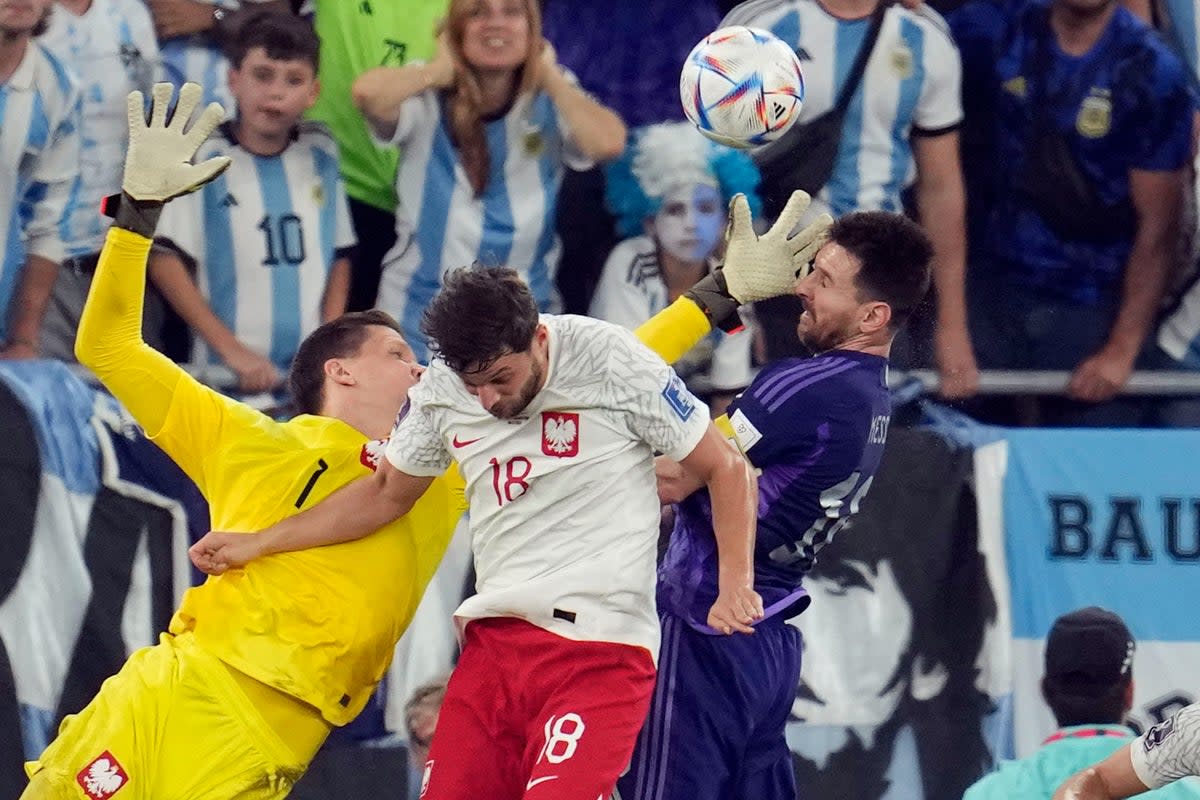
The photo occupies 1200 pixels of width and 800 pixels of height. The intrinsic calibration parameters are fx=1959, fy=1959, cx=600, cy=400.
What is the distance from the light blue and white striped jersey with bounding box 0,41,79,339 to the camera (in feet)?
22.6

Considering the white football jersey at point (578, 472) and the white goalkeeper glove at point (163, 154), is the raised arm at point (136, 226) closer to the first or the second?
the white goalkeeper glove at point (163, 154)

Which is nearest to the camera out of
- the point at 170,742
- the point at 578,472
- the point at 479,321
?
the point at 479,321

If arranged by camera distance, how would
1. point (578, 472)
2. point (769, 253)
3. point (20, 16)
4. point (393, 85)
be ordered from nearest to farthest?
point (578, 472) → point (769, 253) → point (20, 16) → point (393, 85)

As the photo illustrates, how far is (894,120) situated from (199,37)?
102 inches

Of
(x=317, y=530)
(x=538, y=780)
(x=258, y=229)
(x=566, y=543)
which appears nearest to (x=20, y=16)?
(x=258, y=229)

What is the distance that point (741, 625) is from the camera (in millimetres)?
4547

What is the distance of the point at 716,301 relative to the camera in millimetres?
5277

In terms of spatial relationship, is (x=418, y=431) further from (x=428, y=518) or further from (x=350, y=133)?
(x=350, y=133)

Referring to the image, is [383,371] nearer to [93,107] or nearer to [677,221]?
[677,221]

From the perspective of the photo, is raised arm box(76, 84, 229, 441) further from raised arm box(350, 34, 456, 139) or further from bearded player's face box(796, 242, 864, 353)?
raised arm box(350, 34, 456, 139)

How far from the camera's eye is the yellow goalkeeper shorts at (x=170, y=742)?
4859 mm

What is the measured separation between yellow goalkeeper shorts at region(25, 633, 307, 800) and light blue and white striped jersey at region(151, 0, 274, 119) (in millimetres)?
2772

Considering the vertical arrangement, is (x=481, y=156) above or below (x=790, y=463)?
above

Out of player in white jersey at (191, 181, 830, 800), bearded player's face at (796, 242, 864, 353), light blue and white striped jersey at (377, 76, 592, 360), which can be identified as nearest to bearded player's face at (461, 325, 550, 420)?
player in white jersey at (191, 181, 830, 800)
